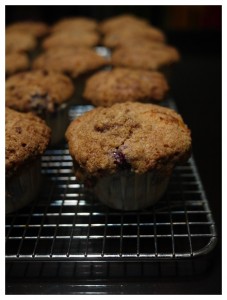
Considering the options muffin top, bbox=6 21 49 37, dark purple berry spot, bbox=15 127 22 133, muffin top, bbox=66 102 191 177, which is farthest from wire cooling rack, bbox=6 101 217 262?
muffin top, bbox=6 21 49 37

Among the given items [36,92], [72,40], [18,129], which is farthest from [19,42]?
[18,129]

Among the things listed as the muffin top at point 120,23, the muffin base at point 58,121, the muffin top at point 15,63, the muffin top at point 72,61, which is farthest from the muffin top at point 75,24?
the muffin base at point 58,121

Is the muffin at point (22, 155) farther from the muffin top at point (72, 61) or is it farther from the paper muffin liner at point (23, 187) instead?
the muffin top at point (72, 61)

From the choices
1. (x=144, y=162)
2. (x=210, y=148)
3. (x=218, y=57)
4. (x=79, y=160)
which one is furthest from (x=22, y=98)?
(x=218, y=57)

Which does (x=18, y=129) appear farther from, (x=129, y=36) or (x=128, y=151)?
(x=129, y=36)

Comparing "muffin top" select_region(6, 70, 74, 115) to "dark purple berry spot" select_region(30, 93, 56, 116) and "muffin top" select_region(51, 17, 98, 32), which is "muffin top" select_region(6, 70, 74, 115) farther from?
"muffin top" select_region(51, 17, 98, 32)
